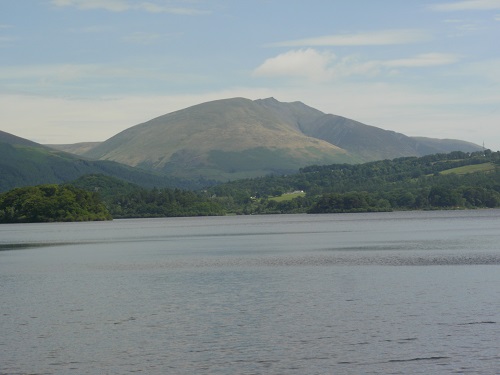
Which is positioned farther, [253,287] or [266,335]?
[253,287]

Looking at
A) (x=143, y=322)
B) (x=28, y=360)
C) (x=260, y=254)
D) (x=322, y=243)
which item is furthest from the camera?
(x=322, y=243)

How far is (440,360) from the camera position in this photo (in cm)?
2955

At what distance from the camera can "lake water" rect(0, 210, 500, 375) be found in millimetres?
30344

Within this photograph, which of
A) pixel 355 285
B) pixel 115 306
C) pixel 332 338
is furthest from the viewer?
pixel 355 285

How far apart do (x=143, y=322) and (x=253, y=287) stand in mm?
13931

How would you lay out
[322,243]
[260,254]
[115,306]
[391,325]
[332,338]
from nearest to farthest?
[332,338], [391,325], [115,306], [260,254], [322,243]

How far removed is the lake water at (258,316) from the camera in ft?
99.6

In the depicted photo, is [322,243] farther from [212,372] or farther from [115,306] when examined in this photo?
[212,372]

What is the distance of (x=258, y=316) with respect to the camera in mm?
39969

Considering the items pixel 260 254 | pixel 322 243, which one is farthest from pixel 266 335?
pixel 322 243

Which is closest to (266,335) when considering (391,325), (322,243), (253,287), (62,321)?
(391,325)

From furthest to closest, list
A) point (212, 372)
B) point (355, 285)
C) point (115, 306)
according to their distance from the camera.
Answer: point (355, 285), point (115, 306), point (212, 372)

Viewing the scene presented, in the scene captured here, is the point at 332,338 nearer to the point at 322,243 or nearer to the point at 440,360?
the point at 440,360

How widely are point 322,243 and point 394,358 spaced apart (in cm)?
7287
